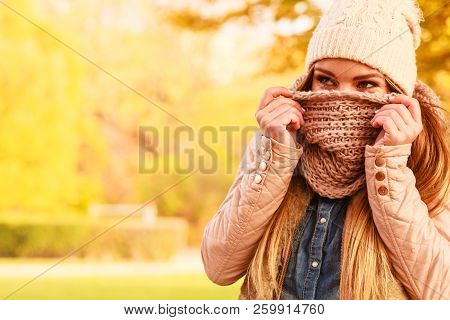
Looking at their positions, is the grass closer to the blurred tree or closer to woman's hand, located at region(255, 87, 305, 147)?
the blurred tree

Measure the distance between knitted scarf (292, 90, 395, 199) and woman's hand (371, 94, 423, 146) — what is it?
53 millimetres

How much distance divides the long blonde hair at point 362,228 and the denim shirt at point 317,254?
→ 30mm

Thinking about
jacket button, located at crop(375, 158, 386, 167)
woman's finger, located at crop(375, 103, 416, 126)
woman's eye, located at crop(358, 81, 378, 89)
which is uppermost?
woman's eye, located at crop(358, 81, 378, 89)

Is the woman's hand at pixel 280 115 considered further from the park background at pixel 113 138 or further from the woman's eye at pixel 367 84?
the park background at pixel 113 138

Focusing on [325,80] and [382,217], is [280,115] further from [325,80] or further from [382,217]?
[382,217]

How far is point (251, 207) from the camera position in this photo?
2.11 metres

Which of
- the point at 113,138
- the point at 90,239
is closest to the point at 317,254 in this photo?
the point at 90,239

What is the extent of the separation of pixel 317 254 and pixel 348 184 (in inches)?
9.5

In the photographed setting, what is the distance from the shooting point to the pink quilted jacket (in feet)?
6.55

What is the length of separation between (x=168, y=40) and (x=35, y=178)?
24.1 feet

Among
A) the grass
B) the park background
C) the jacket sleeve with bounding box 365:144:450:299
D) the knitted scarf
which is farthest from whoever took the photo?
the park background

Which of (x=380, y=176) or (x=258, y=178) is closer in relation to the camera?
(x=380, y=176)

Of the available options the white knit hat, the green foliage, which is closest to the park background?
the green foliage

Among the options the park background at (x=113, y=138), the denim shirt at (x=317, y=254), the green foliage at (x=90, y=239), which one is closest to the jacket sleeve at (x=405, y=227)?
the denim shirt at (x=317, y=254)
